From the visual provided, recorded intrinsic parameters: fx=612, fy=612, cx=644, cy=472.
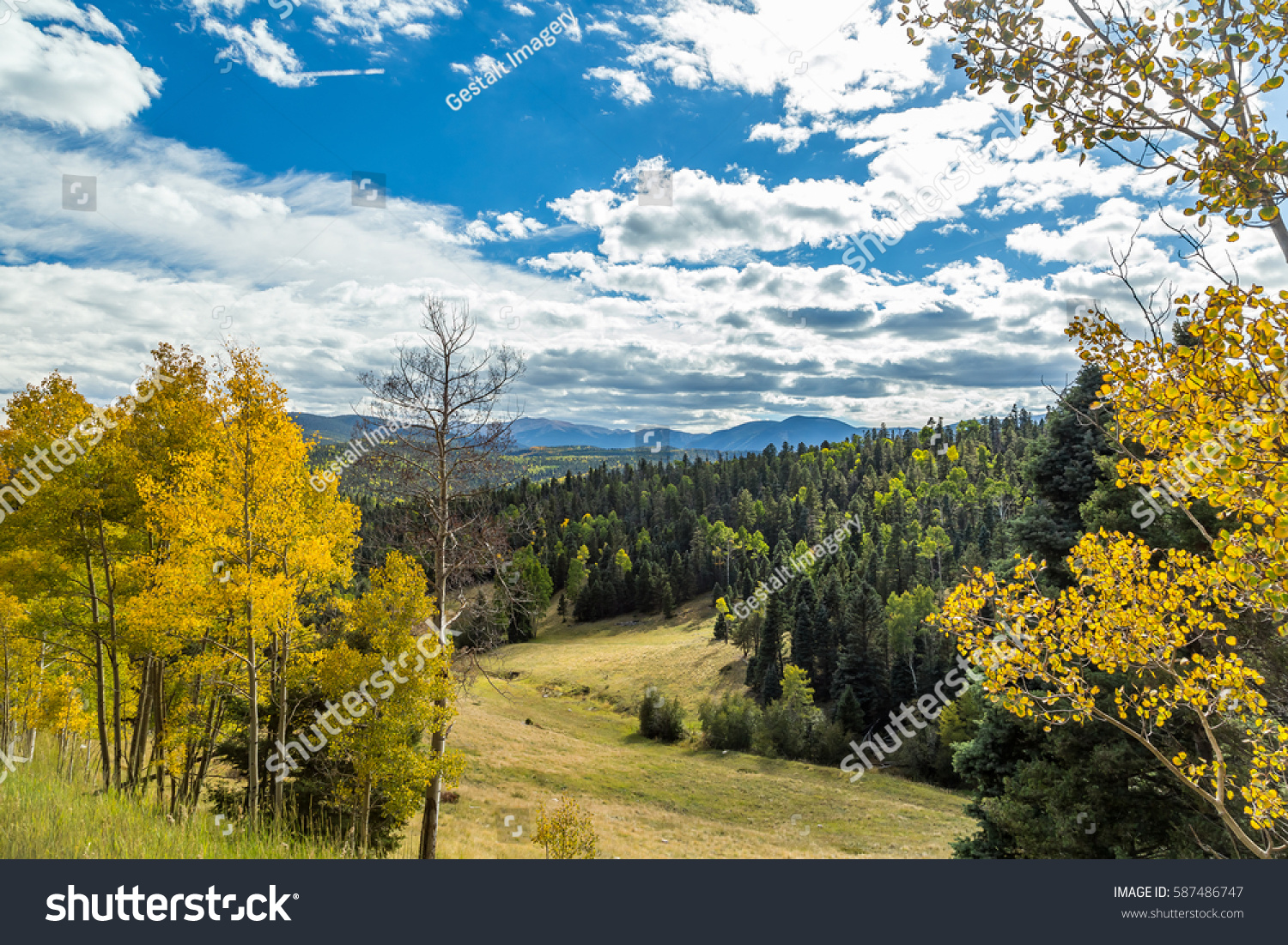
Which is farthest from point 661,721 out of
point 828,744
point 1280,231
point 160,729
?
point 1280,231

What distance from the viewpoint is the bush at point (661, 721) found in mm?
50669

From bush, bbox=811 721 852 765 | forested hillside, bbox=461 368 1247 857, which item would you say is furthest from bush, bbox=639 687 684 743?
bush, bbox=811 721 852 765

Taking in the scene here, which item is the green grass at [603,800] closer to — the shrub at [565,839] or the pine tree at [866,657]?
the shrub at [565,839]

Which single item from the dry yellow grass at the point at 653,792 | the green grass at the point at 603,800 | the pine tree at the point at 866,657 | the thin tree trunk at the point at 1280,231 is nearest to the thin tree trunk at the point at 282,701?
the green grass at the point at 603,800

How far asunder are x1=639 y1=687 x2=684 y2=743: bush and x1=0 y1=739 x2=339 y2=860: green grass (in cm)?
4431

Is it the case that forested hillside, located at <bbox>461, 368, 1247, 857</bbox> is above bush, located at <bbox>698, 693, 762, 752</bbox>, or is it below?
above

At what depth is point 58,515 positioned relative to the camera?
1338cm

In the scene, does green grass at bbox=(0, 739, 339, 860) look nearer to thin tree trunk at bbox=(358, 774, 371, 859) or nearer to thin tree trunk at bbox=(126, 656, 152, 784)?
thin tree trunk at bbox=(358, 774, 371, 859)

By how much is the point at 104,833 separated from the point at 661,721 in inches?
1875

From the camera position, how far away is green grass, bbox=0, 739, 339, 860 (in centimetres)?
641

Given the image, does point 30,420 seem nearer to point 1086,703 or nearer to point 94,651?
point 94,651

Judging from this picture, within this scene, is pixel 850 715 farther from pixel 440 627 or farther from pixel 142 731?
pixel 142 731

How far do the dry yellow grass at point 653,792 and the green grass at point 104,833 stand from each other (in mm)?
5722
